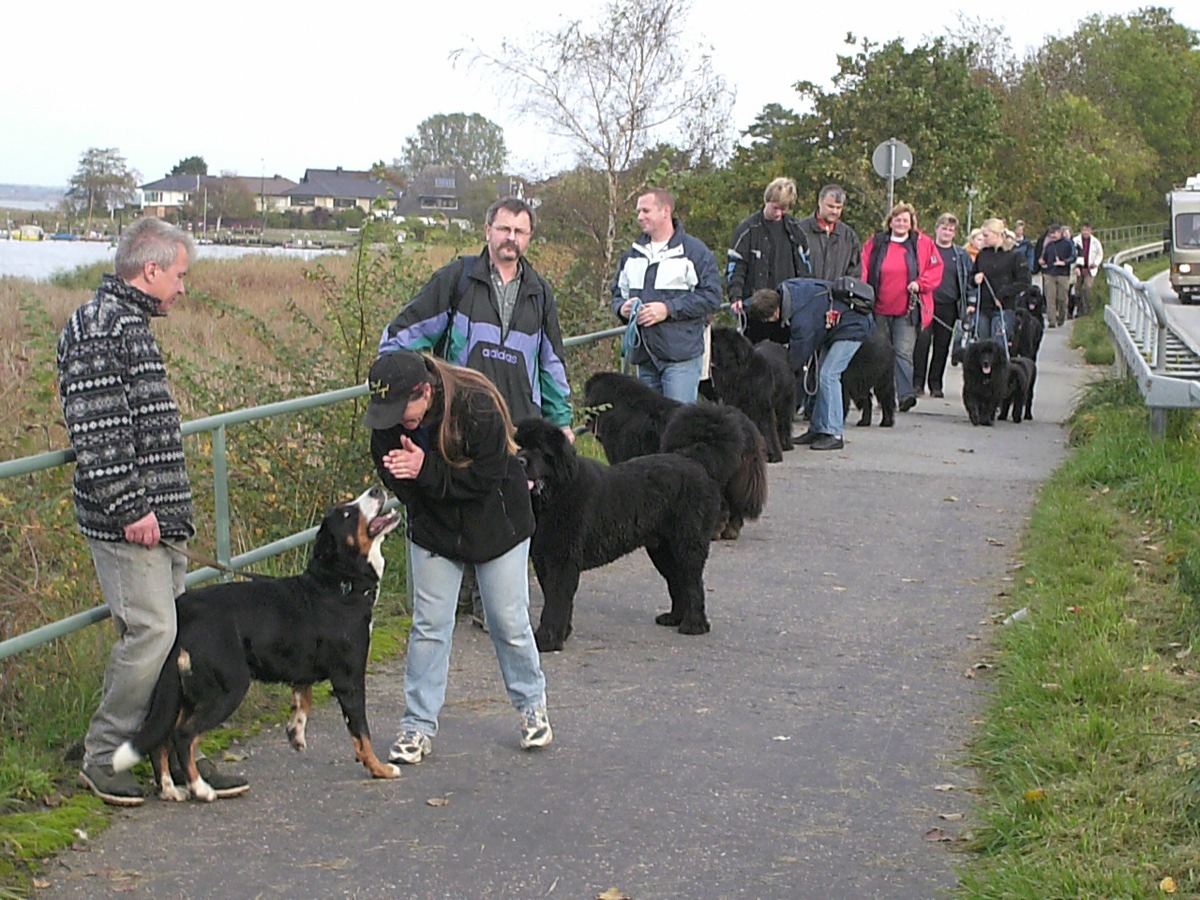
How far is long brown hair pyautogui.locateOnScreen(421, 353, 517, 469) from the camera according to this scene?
214 inches

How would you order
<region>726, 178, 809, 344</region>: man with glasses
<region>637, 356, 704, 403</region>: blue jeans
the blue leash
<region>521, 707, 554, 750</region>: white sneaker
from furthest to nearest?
<region>726, 178, 809, 344</region>: man with glasses
<region>637, 356, 704, 403</region>: blue jeans
the blue leash
<region>521, 707, 554, 750</region>: white sneaker

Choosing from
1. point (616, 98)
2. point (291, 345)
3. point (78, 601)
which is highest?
point (616, 98)

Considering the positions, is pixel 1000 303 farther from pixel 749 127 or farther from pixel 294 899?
pixel 294 899

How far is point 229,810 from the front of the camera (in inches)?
204

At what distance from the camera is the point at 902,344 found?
16.0 m

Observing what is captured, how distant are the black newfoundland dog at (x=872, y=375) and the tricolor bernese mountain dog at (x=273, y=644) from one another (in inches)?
370

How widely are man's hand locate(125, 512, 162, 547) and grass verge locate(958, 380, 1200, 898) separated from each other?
2.76 m

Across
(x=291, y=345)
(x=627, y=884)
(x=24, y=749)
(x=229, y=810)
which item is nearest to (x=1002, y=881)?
(x=627, y=884)

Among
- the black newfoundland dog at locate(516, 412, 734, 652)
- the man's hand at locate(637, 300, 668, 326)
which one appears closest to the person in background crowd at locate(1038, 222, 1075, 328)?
the man's hand at locate(637, 300, 668, 326)

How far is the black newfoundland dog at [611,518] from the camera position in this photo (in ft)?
23.1

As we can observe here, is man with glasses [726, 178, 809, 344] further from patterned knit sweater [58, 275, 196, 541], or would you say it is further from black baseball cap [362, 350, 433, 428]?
patterned knit sweater [58, 275, 196, 541]

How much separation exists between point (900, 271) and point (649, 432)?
22.6 feet

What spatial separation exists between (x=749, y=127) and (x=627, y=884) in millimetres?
25067

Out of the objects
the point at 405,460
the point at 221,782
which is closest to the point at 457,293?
the point at 405,460
